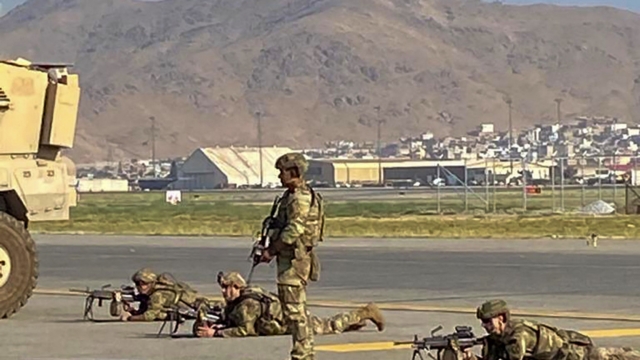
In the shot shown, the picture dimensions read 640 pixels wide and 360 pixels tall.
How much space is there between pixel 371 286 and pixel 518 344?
1280 cm

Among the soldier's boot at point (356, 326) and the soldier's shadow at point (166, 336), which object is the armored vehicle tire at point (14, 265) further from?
the soldier's boot at point (356, 326)

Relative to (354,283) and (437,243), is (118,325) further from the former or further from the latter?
(437,243)

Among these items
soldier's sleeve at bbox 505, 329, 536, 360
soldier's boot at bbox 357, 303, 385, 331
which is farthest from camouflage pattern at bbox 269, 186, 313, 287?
soldier's boot at bbox 357, 303, 385, 331

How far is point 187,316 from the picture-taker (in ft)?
57.5

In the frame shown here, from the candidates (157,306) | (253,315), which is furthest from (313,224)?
(157,306)

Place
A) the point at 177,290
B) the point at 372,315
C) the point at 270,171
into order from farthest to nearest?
1. the point at 270,171
2. the point at 177,290
3. the point at 372,315

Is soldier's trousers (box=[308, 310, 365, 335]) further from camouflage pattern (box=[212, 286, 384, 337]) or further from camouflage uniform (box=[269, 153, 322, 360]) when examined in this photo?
camouflage uniform (box=[269, 153, 322, 360])

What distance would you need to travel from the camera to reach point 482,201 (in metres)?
82.6

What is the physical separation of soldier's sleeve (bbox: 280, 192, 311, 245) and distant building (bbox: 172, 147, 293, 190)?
155342mm

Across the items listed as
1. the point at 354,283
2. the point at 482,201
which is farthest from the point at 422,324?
the point at 482,201

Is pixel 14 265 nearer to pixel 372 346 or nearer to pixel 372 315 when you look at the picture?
pixel 372 315

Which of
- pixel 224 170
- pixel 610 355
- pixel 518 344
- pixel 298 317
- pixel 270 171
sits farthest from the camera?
pixel 270 171

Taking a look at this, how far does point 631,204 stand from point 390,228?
44.4 ft

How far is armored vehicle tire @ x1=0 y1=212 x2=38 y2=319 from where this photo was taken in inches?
747
